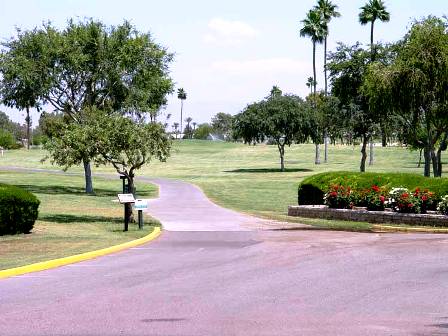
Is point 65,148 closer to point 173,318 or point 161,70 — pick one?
point 173,318

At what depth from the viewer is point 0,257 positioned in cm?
1450

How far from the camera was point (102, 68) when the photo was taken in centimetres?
4369

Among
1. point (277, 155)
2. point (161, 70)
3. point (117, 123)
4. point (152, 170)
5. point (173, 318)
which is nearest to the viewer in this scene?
point (173, 318)

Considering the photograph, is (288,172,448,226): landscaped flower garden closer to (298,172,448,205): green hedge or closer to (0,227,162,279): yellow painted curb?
(298,172,448,205): green hedge

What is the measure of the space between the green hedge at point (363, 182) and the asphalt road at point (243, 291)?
20.7 ft

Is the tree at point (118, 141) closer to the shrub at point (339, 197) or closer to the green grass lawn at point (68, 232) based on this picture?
the green grass lawn at point (68, 232)

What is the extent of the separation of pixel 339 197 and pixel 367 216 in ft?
7.07

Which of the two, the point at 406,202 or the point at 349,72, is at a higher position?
the point at 349,72

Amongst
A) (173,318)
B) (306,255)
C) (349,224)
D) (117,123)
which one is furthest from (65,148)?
(173,318)

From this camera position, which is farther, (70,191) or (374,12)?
(374,12)

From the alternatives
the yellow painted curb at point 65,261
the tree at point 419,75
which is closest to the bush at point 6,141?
the tree at point 419,75

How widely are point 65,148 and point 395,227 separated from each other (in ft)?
34.9

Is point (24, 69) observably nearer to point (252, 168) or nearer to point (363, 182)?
point (363, 182)

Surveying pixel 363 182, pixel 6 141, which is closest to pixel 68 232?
pixel 363 182
